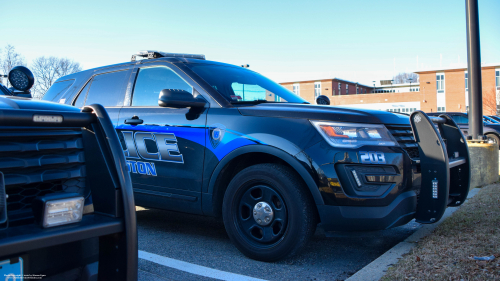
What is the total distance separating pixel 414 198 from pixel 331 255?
927 mm

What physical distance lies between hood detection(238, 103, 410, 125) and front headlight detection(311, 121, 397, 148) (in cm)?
4

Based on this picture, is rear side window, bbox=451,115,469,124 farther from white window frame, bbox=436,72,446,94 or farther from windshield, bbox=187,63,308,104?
white window frame, bbox=436,72,446,94

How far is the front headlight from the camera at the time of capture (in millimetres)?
3066

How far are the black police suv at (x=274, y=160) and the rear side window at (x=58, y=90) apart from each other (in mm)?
1415

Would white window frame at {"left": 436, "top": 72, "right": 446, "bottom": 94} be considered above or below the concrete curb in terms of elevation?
above

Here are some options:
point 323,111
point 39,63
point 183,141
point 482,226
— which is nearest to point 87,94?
point 183,141

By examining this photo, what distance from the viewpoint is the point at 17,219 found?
1.73 meters

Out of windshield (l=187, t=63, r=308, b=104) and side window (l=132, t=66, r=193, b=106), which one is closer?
windshield (l=187, t=63, r=308, b=104)

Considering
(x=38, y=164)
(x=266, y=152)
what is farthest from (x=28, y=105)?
(x=266, y=152)

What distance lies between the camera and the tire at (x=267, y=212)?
313cm

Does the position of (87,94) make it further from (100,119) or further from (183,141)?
(100,119)

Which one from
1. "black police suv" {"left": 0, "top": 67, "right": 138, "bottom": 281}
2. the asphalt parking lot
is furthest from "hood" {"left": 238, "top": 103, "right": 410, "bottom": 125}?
"black police suv" {"left": 0, "top": 67, "right": 138, "bottom": 281}

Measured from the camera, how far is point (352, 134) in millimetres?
3102

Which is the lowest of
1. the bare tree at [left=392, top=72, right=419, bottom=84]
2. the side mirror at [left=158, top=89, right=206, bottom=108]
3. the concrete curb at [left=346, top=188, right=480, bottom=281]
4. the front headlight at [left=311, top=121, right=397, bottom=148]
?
the concrete curb at [left=346, top=188, right=480, bottom=281]
